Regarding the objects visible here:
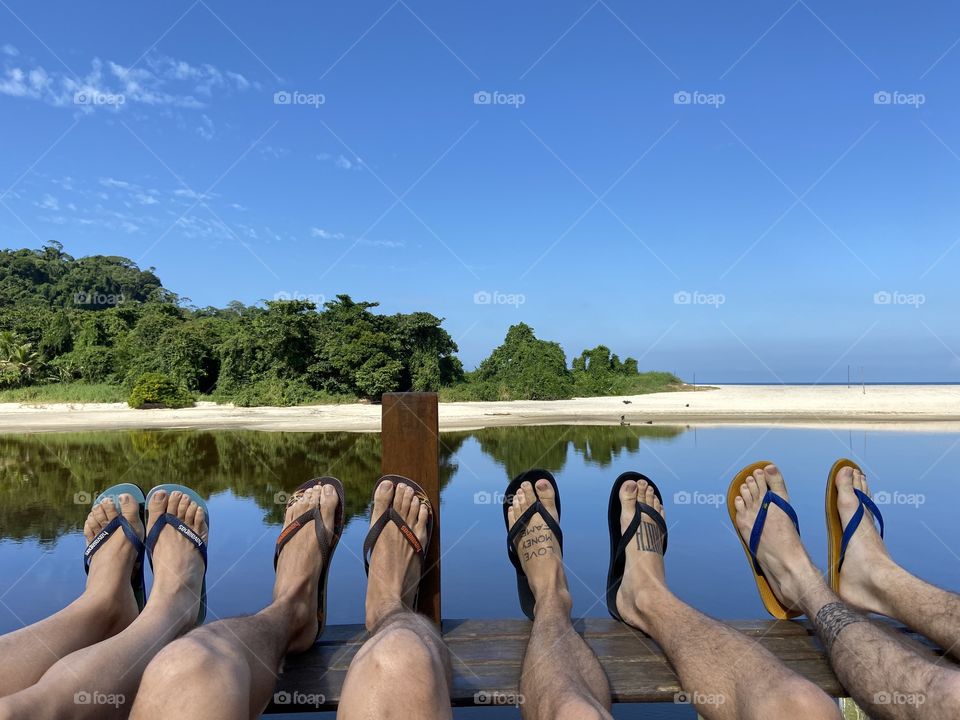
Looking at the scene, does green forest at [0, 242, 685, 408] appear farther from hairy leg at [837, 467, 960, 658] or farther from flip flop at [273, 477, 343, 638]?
hairy leg at [837, 467, 960, 658]

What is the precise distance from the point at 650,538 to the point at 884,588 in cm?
71

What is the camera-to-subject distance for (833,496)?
2107 millimetres

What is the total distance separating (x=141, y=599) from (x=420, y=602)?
93 centimetres

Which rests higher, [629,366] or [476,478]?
[629,366]

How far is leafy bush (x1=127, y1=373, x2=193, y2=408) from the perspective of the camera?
1571 cm

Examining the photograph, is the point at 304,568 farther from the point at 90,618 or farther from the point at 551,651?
the point at 551,651

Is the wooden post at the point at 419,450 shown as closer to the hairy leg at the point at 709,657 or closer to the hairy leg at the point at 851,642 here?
the hairy leg at the point at 709,657

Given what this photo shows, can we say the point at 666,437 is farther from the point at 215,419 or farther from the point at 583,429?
the point at 215,419

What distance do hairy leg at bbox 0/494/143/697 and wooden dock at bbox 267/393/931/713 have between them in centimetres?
56

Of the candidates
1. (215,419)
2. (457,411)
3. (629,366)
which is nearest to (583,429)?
(457,411)

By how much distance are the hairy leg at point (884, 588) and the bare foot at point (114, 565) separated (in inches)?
91.7

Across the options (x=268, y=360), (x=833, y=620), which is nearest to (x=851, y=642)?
(x=833, y=620)

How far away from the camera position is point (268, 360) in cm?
1853

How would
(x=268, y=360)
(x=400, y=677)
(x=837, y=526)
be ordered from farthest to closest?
1. (x=268, y=360)
2. (x=837, y=526)
3. (x=400, y=677)
